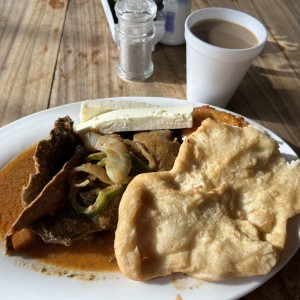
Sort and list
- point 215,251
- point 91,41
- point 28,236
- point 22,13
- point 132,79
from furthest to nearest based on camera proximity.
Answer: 1. point 22,13
2. point 91,41
3. point 132,79
4. point 28,236
5. point 215,251

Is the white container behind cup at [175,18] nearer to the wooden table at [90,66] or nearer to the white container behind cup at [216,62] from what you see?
the wooden table at [90,66]

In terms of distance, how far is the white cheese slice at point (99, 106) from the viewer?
2.13 meters

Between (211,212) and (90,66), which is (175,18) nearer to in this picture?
(90,66)

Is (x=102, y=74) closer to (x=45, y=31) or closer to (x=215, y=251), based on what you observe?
(x=45, y=31)

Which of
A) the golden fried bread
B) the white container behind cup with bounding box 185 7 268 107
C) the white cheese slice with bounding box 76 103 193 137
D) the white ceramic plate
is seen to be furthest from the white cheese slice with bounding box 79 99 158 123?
the white ceramic plate

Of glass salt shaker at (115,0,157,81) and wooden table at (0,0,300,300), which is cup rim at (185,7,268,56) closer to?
glass salt shaker at (115,0,157,81)

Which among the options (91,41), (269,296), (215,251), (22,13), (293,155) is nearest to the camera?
(215,251)

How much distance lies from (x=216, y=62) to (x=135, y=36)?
0.61 metres

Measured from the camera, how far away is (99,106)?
2.15 meters

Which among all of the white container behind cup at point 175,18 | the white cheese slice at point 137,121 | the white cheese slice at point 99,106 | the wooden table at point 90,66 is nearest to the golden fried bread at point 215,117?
the white cheese slice at point 137,121

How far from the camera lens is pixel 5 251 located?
164 cm

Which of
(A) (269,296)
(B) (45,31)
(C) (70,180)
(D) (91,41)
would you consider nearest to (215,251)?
(A) (269,296)

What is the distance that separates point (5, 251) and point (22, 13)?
2314 mm

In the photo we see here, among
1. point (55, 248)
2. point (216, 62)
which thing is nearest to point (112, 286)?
point (55, 248)
